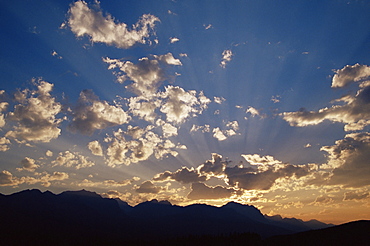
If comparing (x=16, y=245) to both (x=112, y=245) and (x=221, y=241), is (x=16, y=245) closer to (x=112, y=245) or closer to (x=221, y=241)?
(x=112, y=245)

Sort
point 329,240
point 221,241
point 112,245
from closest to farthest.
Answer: point 329,240 < point 221,241 < point 112,245

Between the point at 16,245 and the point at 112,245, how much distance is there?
80.8 m

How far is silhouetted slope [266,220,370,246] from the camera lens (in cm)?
9325

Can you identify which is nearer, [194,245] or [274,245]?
[274,245]

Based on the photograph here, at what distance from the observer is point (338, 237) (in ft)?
325

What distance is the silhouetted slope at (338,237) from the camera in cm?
9325

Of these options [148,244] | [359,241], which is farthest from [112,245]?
[359,241]

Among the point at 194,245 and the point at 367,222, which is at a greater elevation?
the point at 367,222

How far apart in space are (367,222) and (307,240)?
1231 inches

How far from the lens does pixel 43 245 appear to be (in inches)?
7579

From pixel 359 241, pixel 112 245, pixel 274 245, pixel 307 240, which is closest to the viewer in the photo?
pixel 359 241

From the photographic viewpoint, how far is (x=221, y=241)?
177500 millimetres

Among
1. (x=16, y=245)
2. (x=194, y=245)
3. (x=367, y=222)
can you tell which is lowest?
(x=16, y=245)

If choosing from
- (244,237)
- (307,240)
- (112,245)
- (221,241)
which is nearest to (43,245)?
(112,245)
